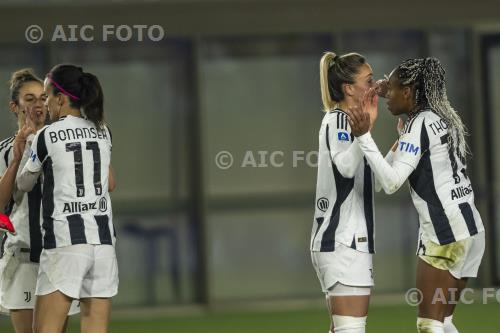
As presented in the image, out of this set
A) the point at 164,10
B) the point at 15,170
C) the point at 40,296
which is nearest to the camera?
the point at 40,296

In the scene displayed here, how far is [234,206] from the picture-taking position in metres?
11.1

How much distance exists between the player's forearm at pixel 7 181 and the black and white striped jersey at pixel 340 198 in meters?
1.54

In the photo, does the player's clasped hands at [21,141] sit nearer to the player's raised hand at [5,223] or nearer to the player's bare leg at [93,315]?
the player's raised hand at [5,223]

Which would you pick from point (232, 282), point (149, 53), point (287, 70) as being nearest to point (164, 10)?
point (149, 53)

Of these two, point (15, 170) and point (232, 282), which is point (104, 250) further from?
point (232, 282)

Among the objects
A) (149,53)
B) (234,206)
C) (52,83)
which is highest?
(149,53)

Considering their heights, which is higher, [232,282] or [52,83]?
[52,83]

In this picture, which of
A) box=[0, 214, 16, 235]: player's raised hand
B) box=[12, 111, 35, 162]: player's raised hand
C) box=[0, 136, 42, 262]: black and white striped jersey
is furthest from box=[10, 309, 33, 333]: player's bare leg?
box=[12, 111, 35, 162]: player's raised hand

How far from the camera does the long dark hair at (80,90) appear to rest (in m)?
5.39

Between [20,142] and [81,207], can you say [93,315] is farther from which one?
[20,142]

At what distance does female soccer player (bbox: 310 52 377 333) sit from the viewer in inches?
210

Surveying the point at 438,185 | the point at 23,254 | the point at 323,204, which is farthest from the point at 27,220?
the point at 438,185

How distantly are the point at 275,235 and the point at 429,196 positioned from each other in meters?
5.56

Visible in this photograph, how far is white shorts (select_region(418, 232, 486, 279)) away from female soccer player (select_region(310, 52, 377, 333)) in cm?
40
